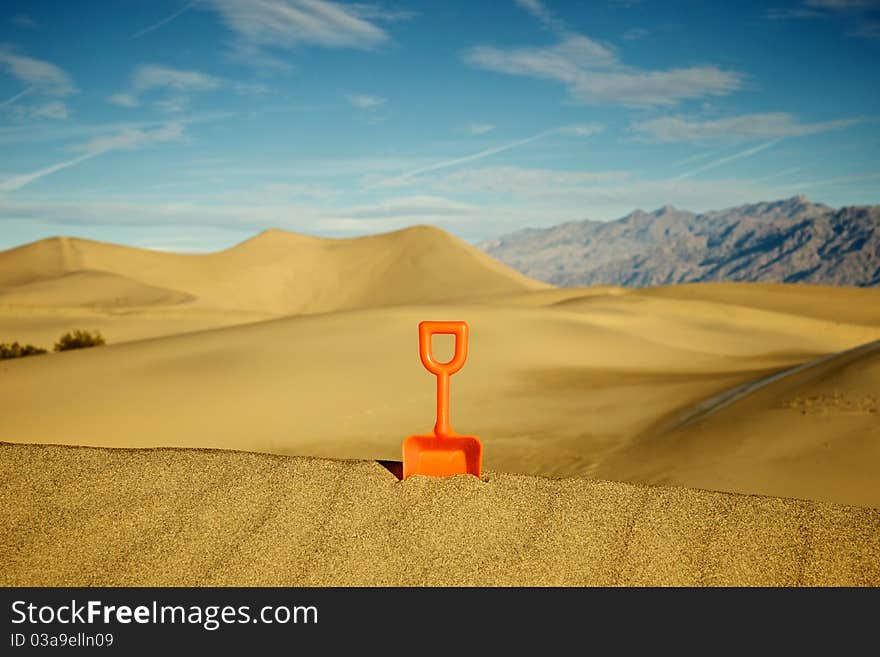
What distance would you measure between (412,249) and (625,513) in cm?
7474

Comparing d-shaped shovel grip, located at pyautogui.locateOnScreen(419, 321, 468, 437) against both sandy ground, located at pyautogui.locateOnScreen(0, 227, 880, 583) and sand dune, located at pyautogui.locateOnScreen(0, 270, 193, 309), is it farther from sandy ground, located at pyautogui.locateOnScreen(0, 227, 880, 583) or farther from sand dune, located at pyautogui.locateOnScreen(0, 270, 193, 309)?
sand dune, located at pyautogui.locateOnScreen(0, 270, 193, 309)

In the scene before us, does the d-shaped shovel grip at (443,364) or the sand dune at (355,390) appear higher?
the d-shaped shovel grip at (443,364)

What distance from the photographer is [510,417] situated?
11867 millimetres

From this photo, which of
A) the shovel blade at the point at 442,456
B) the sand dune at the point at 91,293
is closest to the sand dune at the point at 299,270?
the sand dune at the point at 91,293

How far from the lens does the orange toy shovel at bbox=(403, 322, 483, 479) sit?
194 inches

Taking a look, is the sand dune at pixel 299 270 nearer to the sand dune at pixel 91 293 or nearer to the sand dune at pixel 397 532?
the sand dune at pixel 91 293

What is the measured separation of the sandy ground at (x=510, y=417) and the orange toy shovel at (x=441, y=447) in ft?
0.71

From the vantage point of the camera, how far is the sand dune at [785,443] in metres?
6.27

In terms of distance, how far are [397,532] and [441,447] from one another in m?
0.82

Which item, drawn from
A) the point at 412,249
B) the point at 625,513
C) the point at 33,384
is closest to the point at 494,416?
the point at 625,513

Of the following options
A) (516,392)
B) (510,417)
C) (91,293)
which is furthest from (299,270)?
(510,417)

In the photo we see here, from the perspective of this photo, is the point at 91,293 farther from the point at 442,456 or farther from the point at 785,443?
the point at 442,456

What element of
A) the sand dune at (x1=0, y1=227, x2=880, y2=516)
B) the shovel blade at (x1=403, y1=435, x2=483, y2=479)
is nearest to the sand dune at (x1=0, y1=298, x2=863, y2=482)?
the sand dune at (x1=0, y1=227, x2=880, y2=516)
